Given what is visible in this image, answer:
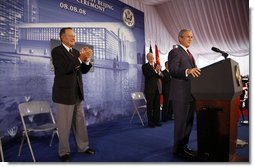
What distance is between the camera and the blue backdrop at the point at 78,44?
10.5 ft

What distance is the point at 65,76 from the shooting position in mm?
2658

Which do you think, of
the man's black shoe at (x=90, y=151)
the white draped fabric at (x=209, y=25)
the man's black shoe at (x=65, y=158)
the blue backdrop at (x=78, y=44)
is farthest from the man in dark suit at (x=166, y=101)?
the man's black shoe at (x=65, y=158)

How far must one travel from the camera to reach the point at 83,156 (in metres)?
2.80

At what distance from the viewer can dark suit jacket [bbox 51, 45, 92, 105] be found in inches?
101

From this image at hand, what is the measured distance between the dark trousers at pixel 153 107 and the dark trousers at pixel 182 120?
1.77 m

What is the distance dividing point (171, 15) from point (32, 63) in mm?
2138

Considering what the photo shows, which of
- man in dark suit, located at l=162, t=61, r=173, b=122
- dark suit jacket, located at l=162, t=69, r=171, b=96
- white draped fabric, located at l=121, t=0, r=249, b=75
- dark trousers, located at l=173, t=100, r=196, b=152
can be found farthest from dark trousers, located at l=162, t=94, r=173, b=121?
dark trousers, located at l=173, t=100, r=196, b=152

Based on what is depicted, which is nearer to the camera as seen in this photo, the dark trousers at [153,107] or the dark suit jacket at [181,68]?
the dark suit jacket at [181,68]

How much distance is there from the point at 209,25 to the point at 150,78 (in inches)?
68.0

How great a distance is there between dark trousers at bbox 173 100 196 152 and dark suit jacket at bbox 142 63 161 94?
1813 millimetres

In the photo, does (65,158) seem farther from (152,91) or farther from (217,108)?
(152,91)

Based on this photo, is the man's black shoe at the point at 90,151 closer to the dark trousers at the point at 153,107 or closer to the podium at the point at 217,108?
the podium at the point at 217,108

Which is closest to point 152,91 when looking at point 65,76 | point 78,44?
point 78,44

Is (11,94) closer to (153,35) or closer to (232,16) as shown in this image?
(153,35)
